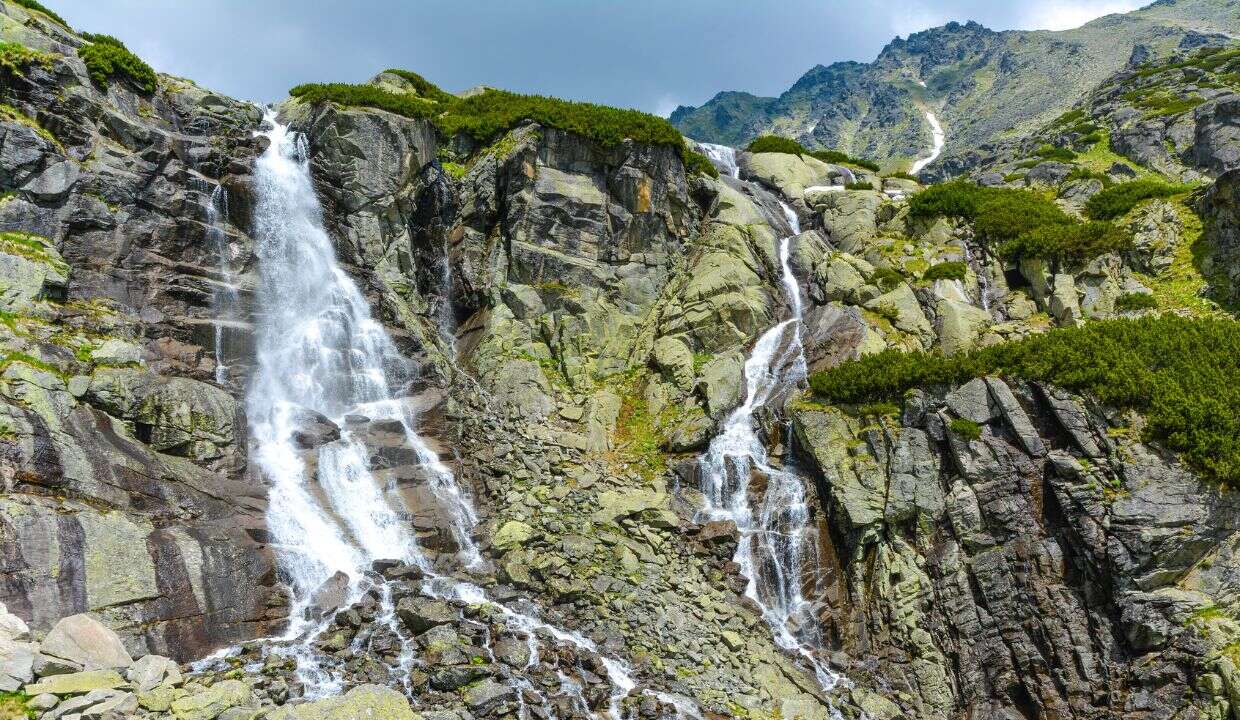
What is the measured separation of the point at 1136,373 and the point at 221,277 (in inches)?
1349

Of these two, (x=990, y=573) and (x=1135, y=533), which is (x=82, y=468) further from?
(x=1135, y=533)

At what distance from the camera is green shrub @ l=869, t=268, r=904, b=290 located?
108 ft

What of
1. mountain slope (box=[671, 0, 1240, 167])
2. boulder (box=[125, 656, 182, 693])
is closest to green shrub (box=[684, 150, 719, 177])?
boulder (box=[125, 656, 182, 693])

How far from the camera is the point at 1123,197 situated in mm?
37812

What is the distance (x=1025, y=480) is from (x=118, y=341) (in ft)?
97.3

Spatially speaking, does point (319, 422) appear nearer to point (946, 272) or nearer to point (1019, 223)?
point (946, 272)

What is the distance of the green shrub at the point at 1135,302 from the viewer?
29.3 meters

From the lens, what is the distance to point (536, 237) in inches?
1355

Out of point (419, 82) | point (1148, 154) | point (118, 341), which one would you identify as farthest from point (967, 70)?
point (118, 341)

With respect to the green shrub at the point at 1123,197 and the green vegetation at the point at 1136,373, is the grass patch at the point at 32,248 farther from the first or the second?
the green shrub at the point at 1123,197

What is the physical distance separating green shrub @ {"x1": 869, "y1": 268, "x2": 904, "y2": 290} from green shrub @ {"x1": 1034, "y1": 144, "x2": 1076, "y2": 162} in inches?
1536

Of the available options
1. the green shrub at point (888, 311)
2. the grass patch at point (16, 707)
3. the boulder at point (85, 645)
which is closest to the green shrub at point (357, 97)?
the green shrub at point (888, 311)

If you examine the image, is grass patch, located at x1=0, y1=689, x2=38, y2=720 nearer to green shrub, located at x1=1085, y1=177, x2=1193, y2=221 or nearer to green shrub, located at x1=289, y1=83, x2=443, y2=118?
green shrub, located at x1=289, y1=83, x2=443, y2=118

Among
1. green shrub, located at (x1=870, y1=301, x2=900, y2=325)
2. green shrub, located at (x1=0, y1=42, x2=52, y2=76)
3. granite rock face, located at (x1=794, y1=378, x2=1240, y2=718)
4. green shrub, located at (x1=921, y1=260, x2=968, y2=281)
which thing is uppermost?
green shrub, located at (x1=0, y1=42, x2=52, y2=76)
